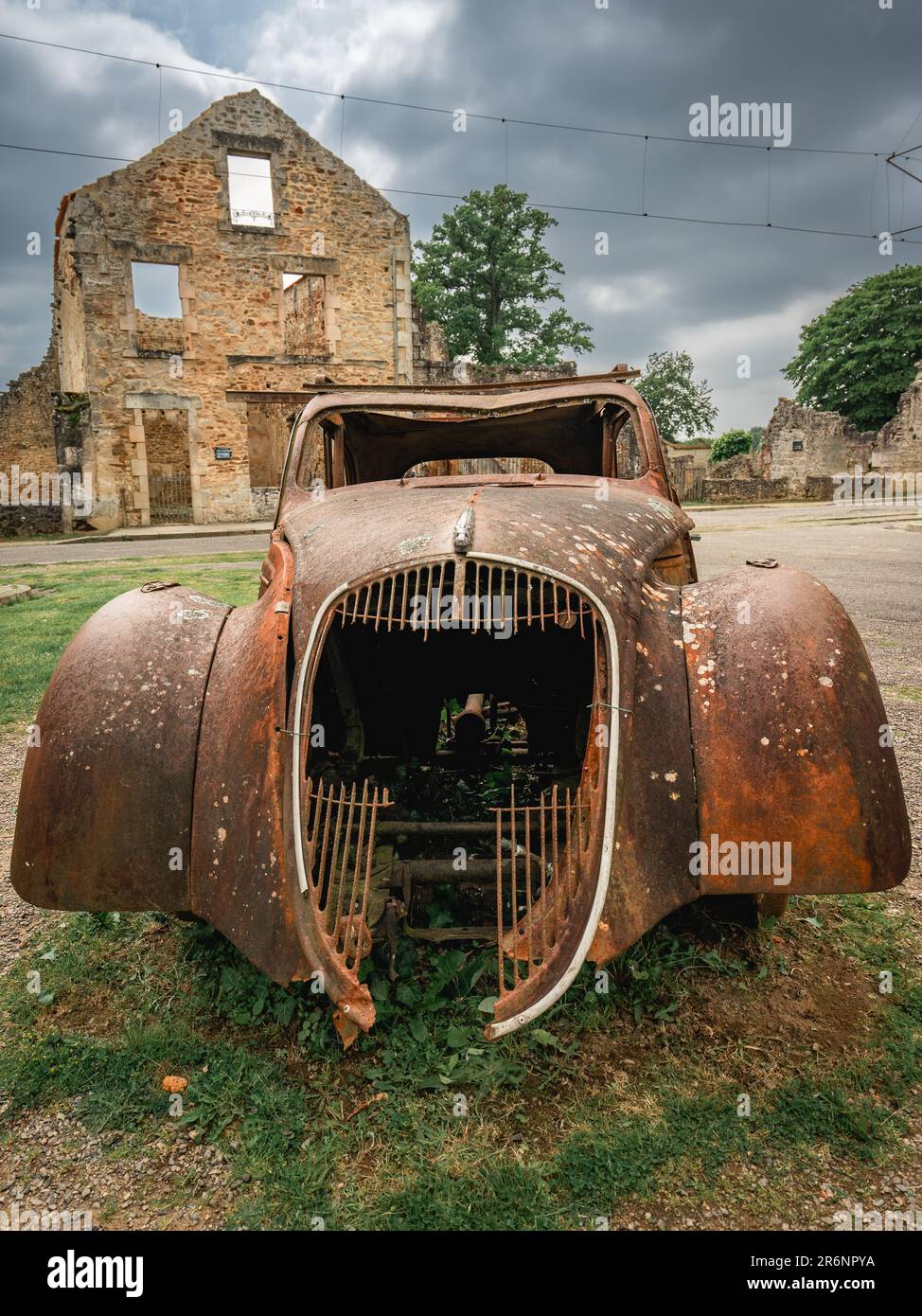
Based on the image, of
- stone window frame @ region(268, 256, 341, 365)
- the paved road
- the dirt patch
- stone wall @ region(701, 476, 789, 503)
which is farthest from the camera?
stone wall @ region(701, 476, 789, 503)

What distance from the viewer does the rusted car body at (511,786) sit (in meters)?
1.72

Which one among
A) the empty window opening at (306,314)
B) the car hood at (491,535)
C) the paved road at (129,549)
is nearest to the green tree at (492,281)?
the empty window opening at (306,314)

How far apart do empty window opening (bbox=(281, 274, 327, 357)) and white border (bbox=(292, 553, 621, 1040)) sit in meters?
19.4

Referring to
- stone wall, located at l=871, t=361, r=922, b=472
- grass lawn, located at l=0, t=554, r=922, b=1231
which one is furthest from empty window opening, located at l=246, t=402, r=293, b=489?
grass lawn, located at l=0, t=554, r=922, b=1231

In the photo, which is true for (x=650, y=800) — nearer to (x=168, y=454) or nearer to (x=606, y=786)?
(x=606, y=786)

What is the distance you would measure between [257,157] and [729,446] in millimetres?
24948

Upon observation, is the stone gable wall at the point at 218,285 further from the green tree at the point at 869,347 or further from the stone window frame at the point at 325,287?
the green tree at the point at 869,347

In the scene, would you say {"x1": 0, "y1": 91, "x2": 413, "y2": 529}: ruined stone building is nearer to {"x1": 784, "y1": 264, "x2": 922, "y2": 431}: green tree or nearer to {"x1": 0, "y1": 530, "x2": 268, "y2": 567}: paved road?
{"x1": 0, "y1": 530, "x2": 268, "y2": 567}: paved road

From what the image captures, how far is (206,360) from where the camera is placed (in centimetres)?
1886

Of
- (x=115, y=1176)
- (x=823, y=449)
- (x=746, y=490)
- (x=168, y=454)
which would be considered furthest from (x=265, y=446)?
(x=115, y=1176)

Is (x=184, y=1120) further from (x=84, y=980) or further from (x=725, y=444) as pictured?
(x=725, y=444)

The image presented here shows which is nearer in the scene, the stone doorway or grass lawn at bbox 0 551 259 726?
grass lawn at bbox 0 551 259 726

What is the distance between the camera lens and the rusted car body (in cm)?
172

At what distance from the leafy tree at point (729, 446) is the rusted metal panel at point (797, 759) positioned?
123ft
